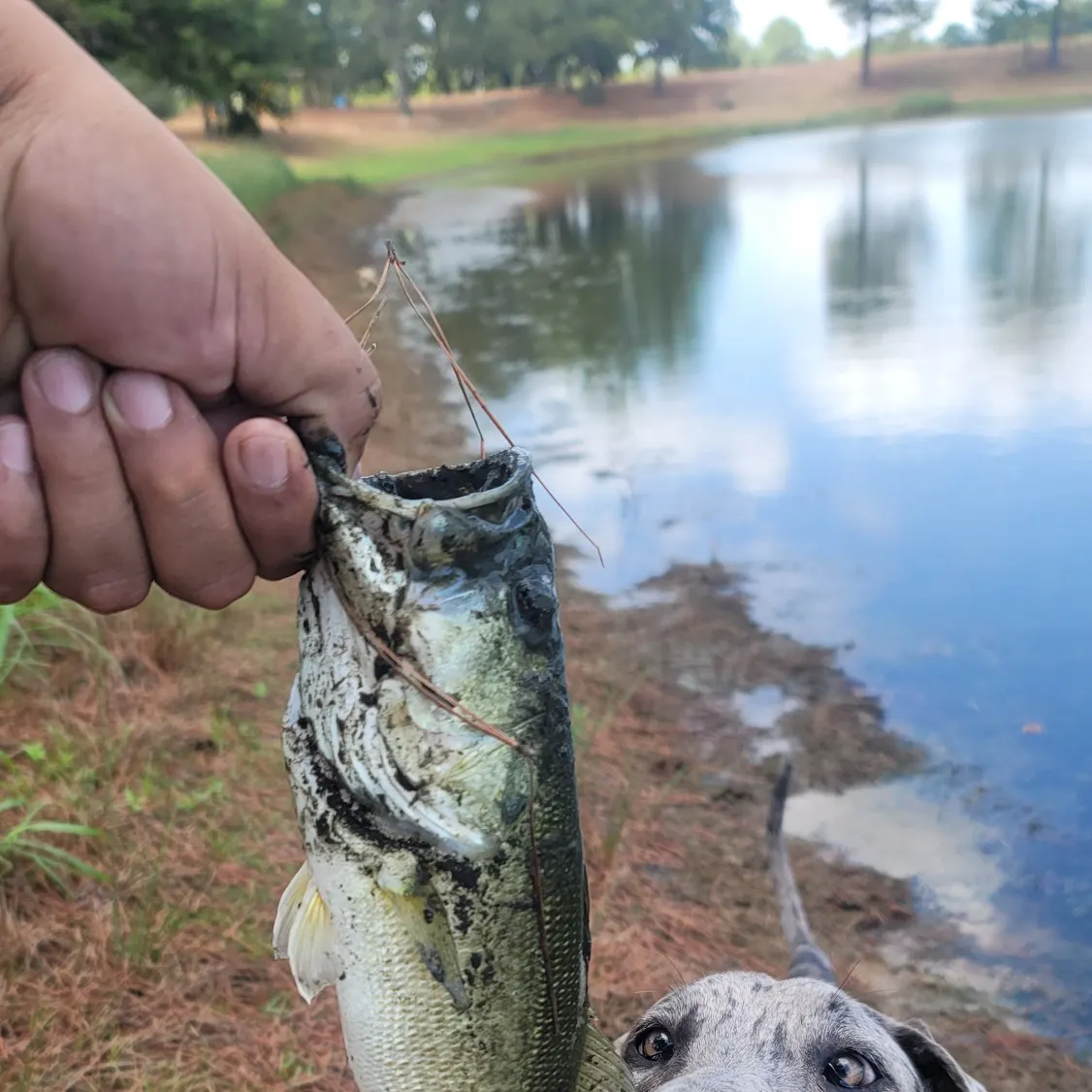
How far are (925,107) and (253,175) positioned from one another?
176 feet

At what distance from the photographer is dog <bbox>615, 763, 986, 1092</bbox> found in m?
2.93

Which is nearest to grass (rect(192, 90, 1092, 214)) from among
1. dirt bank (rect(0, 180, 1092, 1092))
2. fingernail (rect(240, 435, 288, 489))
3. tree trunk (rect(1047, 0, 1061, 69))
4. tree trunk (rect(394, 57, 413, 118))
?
tree trunk (rect(1047, 0, 1061, 69))

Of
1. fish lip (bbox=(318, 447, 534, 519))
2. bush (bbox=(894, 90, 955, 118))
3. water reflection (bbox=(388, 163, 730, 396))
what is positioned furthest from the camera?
bush (bbox=(894, 90, 955, 118))

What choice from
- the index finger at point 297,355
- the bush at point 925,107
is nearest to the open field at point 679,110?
the bush at point 925,107

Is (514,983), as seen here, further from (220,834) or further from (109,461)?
(220,834)

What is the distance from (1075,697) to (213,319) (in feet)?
24.8

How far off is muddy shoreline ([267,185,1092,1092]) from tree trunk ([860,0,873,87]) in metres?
75.8


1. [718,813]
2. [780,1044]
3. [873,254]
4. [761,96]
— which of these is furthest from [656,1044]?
[761,96]

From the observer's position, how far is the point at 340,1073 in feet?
14.1

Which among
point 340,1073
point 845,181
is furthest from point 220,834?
point 845,181

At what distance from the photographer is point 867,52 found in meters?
74.3

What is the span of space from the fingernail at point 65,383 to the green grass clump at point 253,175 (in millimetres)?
24967

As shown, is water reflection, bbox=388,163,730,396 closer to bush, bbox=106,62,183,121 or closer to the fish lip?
bush, bbox=106,62,183,121

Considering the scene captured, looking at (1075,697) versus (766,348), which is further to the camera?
(766,348)
